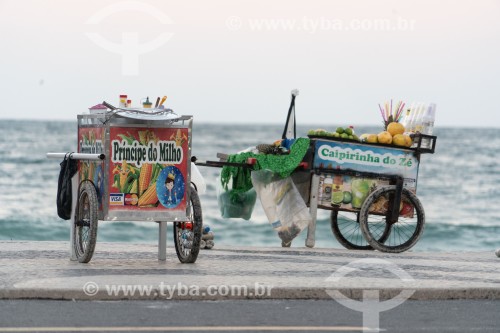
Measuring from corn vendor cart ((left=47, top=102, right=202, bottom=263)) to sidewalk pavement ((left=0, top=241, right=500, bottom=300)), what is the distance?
0.45 m

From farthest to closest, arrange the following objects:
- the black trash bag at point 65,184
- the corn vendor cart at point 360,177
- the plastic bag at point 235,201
A: the plastic bag at point 235,201 → the corn vendor cart at point 360,177 → the black trash bag at point 65,184

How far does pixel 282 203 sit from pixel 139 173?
115 inches

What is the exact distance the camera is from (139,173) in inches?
408

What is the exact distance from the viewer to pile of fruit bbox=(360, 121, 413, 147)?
12859mm

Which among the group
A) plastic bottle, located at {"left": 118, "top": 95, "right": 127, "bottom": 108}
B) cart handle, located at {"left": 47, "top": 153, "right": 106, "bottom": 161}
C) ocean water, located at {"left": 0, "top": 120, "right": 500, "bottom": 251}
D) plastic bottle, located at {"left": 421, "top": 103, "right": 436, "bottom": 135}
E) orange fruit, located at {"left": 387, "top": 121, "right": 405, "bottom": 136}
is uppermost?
plastic bottle, located at {"left": 118, "top": 95, "right": 127, "bottom": 108}

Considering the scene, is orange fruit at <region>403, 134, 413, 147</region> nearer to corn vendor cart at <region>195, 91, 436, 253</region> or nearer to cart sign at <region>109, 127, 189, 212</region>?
corn vendor cart at <region>195, 91, 436, 253</region>

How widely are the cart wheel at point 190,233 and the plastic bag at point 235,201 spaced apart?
2595mm

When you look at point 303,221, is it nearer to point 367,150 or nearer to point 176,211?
point 367,150

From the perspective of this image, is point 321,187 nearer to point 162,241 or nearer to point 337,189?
point 337,189

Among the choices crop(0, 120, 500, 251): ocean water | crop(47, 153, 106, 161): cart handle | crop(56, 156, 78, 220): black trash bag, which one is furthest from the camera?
crop(0, 120, 500, 251): ocean water

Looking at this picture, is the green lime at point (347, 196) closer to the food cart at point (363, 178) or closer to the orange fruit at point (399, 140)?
the food cart at point (363, 178)

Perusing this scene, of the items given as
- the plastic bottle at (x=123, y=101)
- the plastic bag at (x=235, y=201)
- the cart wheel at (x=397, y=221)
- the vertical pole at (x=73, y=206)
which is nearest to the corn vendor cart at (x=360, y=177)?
the cart wheel at (x=397, y=221)

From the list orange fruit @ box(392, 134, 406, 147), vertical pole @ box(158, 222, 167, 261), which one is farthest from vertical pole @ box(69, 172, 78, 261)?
orange fruit @ box(392, 134, 406, 147)

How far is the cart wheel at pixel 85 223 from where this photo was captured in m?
10.1
